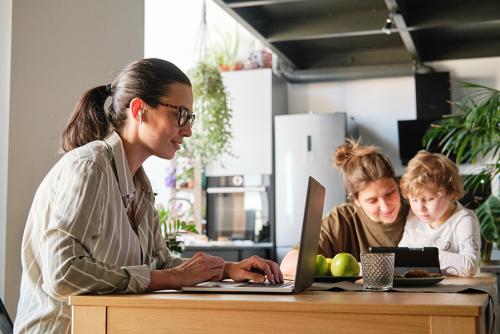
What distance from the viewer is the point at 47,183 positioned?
66.8 inches

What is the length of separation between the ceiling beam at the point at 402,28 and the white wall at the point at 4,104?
292 centimetres

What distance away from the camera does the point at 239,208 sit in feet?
20.4

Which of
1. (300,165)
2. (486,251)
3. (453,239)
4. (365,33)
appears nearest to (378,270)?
(453,239)

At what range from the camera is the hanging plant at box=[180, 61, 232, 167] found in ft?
18.0

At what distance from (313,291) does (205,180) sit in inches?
192

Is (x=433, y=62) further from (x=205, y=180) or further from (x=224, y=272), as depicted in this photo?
(x=224, y=272)

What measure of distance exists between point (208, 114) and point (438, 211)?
10.8 ft

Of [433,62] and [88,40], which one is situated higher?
[433,62]

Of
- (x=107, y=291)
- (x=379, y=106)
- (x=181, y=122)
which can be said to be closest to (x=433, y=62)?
(x=379, y=106)

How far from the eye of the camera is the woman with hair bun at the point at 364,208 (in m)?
2.67

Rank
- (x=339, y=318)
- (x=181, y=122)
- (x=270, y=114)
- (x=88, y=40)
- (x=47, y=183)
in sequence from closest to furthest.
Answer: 1. (x=339, y=318)
2. (x=47, y=183)
3. (x=181, y=122)
4. (x=88, y=40)
5. (x=270, y=114)

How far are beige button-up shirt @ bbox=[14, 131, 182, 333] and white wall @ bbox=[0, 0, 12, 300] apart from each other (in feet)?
2.96

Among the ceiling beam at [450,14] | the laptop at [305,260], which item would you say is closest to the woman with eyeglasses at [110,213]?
the laptop at [305,260]

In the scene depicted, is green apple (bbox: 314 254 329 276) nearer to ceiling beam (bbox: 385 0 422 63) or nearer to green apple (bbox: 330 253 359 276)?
green apple (bbox: 330 253 359 276)
